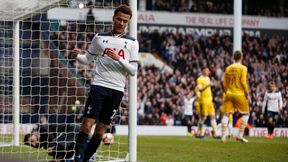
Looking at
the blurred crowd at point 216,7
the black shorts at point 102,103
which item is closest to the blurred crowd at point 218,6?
the blurred crowd at point 216,7

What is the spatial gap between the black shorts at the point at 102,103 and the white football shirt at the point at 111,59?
0.07 meters

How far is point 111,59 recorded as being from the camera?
813 centimetres

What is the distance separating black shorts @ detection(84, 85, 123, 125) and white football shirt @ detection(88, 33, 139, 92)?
68 millimetres

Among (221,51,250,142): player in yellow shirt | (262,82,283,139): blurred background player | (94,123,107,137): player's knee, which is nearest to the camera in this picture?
(94,123,107,137): player's knee

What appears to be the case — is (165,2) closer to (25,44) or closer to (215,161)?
(25,44)

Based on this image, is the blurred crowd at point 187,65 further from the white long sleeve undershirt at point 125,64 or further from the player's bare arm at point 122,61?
the player's bare arm at point 122,61

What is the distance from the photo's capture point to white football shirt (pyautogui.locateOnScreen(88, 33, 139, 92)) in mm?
8148

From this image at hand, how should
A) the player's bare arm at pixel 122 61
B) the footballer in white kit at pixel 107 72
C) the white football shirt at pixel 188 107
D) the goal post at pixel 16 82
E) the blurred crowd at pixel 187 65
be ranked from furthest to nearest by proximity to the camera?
the blurred crowd at pixel 187 65, the white football shirt at pixel 188 107, the goal post at pixel 16 82, the footballer in white kit at pixel 107 72, the player's bare arm at pixel 122 61

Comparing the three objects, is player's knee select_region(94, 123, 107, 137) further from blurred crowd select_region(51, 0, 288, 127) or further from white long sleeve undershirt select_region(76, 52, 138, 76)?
blurred crowd select_region(51, 0, 288, 127)

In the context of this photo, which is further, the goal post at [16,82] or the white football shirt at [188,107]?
the white football shirt at [188,107]

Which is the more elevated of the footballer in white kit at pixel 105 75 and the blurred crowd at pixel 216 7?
the blurred crowd at pixel 216 7

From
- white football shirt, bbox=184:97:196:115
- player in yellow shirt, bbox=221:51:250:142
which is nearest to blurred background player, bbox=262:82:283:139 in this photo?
white football shirt, bbox=184:97:196:115

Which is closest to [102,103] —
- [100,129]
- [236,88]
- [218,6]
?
[100,129]

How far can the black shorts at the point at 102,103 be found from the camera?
8078 mm
